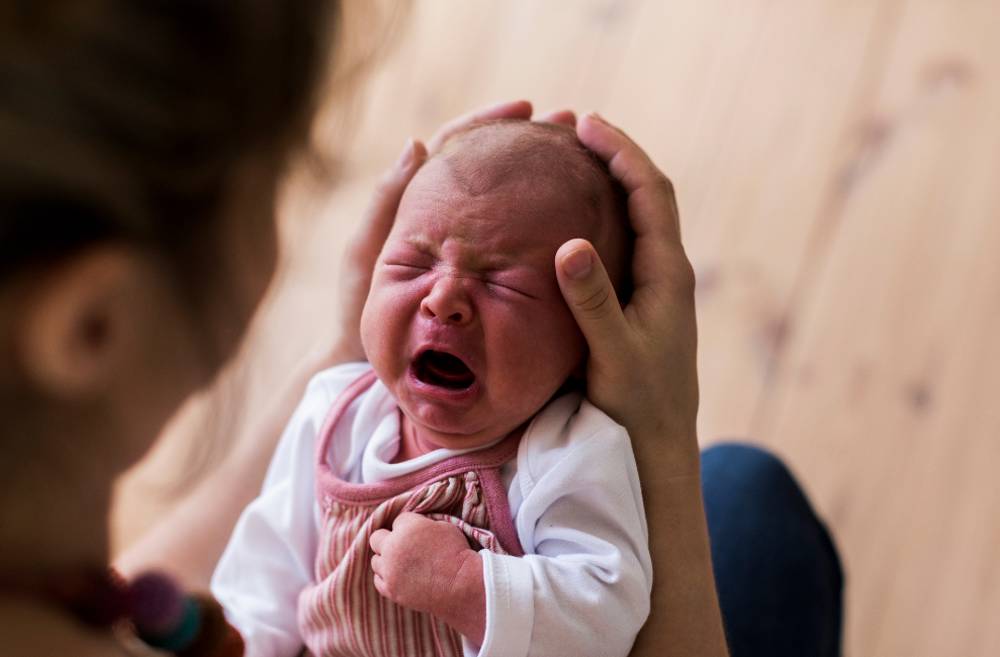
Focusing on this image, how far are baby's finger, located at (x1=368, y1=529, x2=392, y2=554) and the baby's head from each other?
0.09 metres

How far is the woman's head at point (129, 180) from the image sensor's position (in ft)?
1.38

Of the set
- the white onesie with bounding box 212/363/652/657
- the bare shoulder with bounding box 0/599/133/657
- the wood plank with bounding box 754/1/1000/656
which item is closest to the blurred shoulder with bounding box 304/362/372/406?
the white onesie with bounding box 212/363/652/657

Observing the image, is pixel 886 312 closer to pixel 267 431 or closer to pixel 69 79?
pixel 267 431

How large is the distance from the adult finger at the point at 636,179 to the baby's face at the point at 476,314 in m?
0.06

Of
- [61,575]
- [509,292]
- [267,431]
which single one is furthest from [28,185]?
[267,431]

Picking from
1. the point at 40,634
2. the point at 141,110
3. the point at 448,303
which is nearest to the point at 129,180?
the point at 141,110

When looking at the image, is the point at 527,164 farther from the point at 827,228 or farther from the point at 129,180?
the point at 827,228

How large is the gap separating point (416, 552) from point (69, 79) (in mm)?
449

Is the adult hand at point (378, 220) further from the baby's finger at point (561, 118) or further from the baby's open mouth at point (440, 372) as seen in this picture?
the baby's open mouth at point (440, 372)

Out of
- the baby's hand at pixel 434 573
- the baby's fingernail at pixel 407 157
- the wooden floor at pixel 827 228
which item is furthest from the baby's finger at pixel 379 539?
the wooden floor at pixel 827 228

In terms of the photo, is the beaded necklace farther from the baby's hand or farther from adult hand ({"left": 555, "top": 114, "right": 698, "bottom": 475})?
adult hand ({"left": 555, "top": 114, "right": 698, "bottom": 475})

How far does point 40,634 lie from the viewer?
54 centimetres

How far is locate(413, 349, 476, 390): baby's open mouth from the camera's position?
81 cm

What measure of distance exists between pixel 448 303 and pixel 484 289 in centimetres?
3
